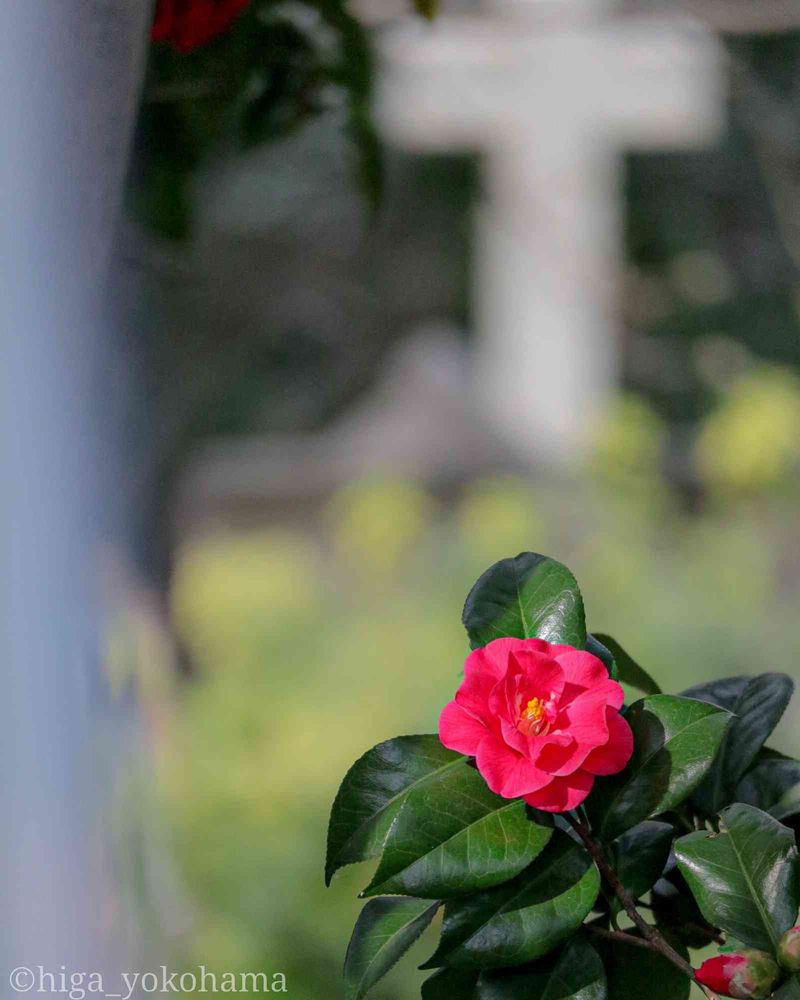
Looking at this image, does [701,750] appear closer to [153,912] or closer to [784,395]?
[153,912]

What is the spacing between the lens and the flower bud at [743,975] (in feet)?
1.07

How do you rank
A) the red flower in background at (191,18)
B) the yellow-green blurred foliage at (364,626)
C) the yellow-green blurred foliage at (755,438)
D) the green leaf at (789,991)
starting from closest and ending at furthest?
the green leaf at (789,991)
the red flower in background at (191,18)
the yellow-green blurred foliage at (364,626)
the yellow-green blurred foliage at (755,438)

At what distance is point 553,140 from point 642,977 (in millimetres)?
2269

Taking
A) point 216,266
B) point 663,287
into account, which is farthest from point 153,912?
point 663,287

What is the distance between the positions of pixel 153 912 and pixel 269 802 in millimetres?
528

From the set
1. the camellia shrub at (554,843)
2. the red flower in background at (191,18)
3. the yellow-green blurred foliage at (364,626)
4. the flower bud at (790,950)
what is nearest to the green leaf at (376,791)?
the camellia shrub at (554,843)

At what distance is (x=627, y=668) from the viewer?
1.36ft

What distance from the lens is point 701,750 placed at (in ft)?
1.11

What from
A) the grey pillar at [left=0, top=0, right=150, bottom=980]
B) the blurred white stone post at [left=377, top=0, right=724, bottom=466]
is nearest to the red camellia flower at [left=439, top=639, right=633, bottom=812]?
the grey pillar at [left=0, top=0, right=150, bottom=980]

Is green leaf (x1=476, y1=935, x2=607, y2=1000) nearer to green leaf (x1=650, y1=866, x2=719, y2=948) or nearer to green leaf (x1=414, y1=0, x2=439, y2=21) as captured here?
green leaf (x1=650, y1=866, x2=719, y2=948)

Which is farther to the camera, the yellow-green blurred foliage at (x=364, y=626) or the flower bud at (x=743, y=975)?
the yellow-green blurred foliage at (x=364, y=626)

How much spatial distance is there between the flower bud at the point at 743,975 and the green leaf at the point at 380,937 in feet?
0.28

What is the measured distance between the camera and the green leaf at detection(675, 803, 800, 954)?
335 mm

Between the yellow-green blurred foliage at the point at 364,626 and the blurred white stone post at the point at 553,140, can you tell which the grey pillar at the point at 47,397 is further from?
the blurred white stone post at the point at 553,140
